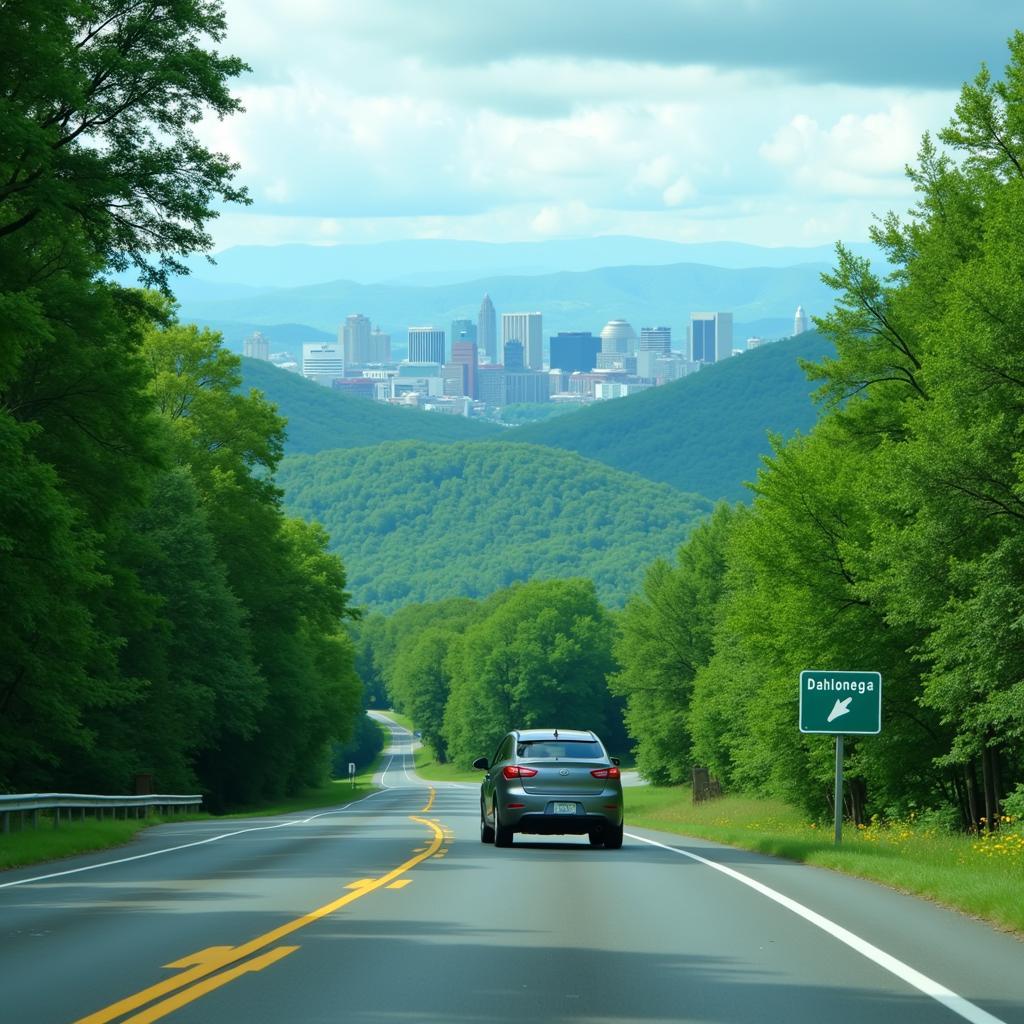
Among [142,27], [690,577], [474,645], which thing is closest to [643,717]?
[690,577]

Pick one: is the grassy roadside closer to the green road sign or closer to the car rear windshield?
the car rear windshield

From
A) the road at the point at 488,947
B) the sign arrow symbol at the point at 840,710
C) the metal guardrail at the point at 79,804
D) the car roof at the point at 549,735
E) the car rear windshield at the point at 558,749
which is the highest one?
the sign arrow symbol at the point at 840,710

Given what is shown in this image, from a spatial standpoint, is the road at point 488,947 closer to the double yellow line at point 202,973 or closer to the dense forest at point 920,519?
the double yellow line at point 202,973

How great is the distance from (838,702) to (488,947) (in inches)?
480

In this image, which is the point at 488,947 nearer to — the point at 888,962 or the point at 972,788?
the point at 888,962

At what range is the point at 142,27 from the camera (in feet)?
88.8

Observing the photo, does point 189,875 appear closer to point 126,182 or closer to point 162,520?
point 126,182

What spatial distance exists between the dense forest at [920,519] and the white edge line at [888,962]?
1343cm

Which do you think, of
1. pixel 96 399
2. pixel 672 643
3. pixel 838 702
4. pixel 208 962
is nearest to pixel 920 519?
pixel 838 702

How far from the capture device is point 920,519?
31.6 m

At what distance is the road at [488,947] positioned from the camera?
9.12 m

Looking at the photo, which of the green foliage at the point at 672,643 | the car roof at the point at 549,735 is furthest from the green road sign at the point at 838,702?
the green foliage at the point at 672,643

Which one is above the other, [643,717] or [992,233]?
[992,233]

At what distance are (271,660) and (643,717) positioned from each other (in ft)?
93.3
